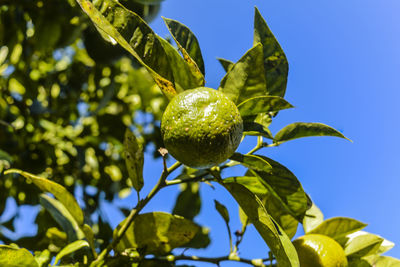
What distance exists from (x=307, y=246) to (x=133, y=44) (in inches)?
33.3

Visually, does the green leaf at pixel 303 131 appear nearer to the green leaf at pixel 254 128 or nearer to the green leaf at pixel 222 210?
the green leaf at pixel 254 128

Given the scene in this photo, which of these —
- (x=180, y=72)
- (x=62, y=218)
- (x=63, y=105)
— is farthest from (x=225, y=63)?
(x=63, y=105)

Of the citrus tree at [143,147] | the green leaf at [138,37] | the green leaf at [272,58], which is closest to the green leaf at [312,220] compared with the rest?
the citrus tree at [143,147]

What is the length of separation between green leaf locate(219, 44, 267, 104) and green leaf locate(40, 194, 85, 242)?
772 millimetres

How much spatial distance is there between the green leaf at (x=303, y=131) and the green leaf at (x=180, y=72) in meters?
0.31

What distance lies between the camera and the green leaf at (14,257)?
88 cm

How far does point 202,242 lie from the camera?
2.01 metres

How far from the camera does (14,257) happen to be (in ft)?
2.94

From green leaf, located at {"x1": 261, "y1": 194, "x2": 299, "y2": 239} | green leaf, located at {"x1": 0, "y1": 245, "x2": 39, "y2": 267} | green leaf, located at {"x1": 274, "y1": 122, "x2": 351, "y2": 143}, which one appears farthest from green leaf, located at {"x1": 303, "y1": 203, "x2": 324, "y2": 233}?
green leaf, located at {"x1": 0, "y1": 245, "x2": 39, "y2": 267}

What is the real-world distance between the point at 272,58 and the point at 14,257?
0.89 metres

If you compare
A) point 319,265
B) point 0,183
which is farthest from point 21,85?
point 319,265

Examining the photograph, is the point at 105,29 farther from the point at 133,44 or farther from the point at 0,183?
the point at 0,183

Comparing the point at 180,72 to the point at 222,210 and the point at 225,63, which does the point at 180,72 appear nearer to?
the point at 225,63

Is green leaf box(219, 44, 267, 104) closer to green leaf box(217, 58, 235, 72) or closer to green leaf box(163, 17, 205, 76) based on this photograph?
green leaf box(163, 17, 205, 76)
